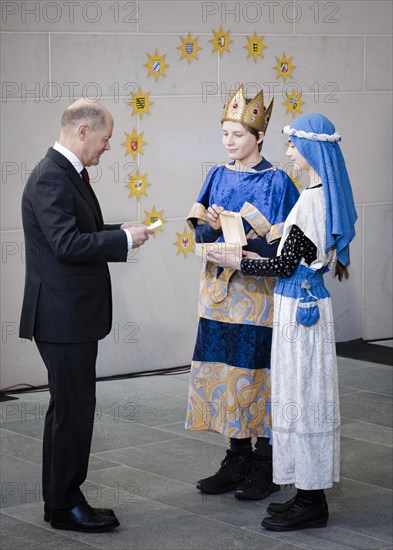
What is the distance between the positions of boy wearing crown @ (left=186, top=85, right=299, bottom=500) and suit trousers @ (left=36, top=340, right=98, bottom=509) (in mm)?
627

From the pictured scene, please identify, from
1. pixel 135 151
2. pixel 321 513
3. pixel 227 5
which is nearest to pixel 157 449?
pixel 321 513

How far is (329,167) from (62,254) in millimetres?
1009

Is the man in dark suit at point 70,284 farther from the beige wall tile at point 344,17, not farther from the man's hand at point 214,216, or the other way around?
the beige wall tile at point 344,17

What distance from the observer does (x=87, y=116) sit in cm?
386

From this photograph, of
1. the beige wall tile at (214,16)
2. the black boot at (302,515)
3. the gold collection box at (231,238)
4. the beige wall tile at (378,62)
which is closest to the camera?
the black boot at (302,515)

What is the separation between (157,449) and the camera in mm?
5117

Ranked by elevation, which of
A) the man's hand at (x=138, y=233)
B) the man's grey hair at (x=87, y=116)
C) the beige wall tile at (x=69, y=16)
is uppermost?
the beige wall tile at (x=69, y=16)

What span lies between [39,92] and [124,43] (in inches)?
24.8

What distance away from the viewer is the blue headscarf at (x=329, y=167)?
154 inches

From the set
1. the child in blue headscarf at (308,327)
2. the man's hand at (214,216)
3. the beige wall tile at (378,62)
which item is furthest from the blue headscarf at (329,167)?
the beige wall tile at (378,62)

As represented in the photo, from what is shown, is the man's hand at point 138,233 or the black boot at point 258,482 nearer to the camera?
the man's hand at point 138,233

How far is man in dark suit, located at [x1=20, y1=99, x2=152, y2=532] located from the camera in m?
3.82

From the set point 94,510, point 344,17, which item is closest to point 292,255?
point 94,510

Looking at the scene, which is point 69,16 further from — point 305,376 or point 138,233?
point 305,376
